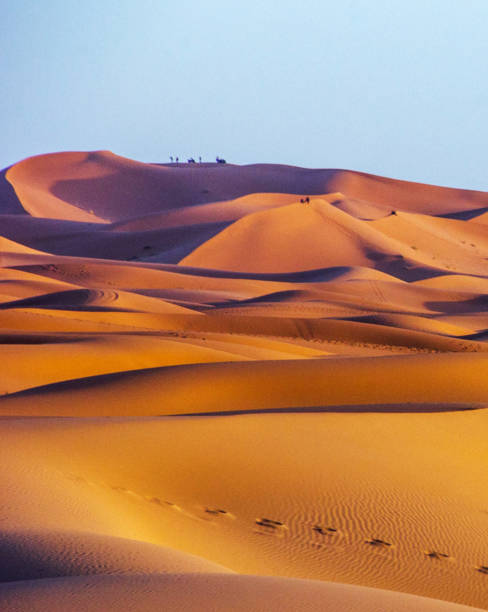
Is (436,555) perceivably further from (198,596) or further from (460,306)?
(460,306)

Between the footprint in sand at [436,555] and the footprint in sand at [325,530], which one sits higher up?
the footprint in sand at [325,530]

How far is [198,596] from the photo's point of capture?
3.17 metres

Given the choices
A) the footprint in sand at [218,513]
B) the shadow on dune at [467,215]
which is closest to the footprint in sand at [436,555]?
the footprint in sand at [218,513]

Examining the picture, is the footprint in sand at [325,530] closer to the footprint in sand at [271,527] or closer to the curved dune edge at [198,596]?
the footprint in sand at [271,527]

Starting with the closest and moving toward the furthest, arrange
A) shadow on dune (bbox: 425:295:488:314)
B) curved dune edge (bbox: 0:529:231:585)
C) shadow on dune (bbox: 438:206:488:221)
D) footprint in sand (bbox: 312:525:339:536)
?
curved dune edge (bbox: 0:529:231:585)
footprint in sand (bbox: 312:525:339:536)
shadow on dune (bbox: 425:295:488:314)
shadow on dune (bbox: 438:206:488:221)

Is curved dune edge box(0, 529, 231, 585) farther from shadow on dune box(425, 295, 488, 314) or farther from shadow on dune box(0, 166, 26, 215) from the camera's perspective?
shadow on dune box(0, 166, 26, 215)

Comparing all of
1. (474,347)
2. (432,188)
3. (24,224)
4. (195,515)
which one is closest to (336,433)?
(195,515)

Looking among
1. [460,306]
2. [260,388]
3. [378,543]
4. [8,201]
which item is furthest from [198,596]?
[8,201]

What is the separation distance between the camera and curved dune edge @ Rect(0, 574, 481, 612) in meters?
3.01

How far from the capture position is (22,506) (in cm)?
489

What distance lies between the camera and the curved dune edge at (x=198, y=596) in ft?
9.89

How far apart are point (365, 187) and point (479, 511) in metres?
69.4

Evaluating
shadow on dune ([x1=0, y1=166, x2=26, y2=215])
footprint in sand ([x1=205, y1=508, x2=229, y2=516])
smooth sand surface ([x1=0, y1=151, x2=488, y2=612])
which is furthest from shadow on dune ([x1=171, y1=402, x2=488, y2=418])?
shadow on dune ([x1=0, y1=166, x2=26, y2=215])

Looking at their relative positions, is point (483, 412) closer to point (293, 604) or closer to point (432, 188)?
point (293, 604)
